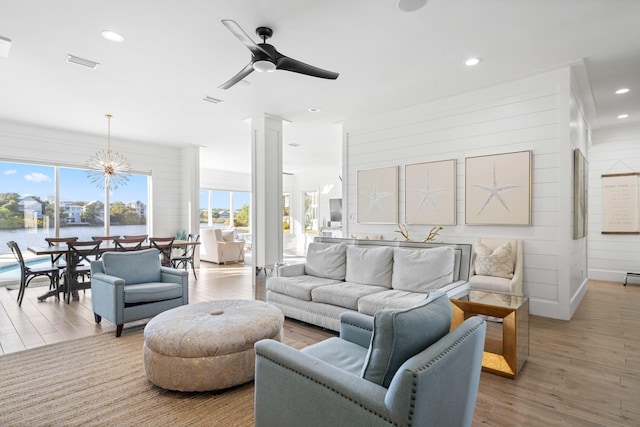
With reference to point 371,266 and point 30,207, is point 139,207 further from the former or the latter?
point 371,266

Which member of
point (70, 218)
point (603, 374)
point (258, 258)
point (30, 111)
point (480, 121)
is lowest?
point (603, 374)

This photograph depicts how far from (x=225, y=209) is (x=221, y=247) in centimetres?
337

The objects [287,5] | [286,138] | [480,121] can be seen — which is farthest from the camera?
[286,138]

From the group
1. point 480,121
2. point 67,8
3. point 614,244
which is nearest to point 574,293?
point 480,121

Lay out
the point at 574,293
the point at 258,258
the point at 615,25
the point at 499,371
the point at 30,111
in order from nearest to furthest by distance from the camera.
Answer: the point at 499,371
the point at 615,25
the point at 574,293
the point at 30,111
the point at 258,258

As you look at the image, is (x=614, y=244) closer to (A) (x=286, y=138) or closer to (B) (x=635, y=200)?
(B) (x=635, y=200)

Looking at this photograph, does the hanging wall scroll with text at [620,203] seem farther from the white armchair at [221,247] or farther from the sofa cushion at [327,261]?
the white armchair at [221,247]

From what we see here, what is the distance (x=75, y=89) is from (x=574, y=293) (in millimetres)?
7396

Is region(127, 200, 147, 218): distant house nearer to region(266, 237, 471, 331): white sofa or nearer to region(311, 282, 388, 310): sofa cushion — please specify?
region(266, 237, 471, 331): white sofa

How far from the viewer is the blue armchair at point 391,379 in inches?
44.8

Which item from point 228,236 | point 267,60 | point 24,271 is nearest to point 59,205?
point 24,271

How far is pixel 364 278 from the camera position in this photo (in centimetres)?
369

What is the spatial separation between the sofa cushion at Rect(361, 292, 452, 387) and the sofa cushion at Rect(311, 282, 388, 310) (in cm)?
188

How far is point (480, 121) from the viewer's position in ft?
15.4
